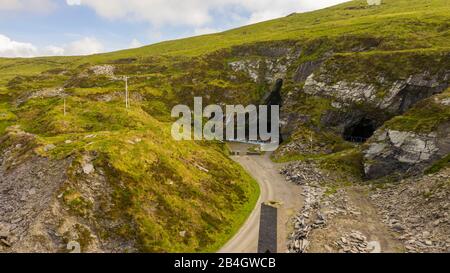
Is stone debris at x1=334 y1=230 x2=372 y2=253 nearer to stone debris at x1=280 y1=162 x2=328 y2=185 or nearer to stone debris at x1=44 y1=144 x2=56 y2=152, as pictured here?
stone debris at x1=280 y1=162 x2=328 y2=185

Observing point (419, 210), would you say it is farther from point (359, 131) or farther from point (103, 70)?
point (103, 70)

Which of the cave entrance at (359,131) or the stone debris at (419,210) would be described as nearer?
the stone debris at (419,210)

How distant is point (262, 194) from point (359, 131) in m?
52.2

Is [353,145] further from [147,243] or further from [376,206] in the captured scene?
[147,243]

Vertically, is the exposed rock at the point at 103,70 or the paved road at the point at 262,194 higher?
the exposed rock at the point at 103,70

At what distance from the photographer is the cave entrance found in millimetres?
114875

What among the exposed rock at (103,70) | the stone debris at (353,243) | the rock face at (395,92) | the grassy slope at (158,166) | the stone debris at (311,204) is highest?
the exposed rock at (103,70)

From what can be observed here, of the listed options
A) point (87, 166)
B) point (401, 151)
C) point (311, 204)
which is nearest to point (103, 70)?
point (87, 166)

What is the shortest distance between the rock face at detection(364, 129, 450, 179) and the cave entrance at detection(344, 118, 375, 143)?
942 inches

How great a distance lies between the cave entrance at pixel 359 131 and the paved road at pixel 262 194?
86.6 feet

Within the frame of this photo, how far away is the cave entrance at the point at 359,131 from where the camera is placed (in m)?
115

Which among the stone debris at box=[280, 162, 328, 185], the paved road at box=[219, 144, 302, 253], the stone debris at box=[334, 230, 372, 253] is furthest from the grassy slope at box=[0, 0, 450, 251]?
the stone debris at box=[334, 230, 372, 253]

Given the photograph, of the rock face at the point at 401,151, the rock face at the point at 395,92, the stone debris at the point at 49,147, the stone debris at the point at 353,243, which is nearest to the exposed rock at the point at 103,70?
the rock face at the point at 395,92

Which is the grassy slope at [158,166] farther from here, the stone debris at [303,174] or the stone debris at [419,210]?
the stone debris at [419,210]
